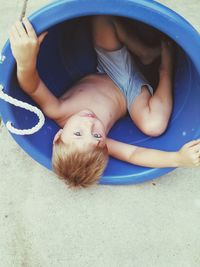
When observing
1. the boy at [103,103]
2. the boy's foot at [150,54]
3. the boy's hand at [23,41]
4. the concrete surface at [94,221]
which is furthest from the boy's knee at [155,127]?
the boy's hand at [23,41]

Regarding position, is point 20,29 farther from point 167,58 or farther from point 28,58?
point 167,58

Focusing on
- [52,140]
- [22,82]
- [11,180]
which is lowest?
[11,180]

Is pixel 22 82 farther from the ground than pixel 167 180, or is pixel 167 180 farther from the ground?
pixel 22 82

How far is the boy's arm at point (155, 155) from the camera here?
110 cm

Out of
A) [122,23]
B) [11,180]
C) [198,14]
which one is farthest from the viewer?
[198,14]

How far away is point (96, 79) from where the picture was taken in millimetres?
1466

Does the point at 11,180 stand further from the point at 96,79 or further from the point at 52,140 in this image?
the point at 96,79

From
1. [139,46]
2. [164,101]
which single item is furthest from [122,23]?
[164,101]

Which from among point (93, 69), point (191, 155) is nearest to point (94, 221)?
point (191, 155)

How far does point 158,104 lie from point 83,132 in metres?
0.33

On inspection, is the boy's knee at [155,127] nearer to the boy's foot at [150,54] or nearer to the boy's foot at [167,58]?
the boy's foot at [167,58]

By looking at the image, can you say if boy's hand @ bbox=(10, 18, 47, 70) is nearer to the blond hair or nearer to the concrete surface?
the blond hair

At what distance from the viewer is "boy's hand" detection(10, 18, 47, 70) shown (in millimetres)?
1009

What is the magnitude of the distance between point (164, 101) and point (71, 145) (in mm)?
402
